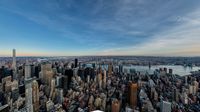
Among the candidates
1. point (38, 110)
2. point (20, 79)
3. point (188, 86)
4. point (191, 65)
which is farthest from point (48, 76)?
point (191, 65)

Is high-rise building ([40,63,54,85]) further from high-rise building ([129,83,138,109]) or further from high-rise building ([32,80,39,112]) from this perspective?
high-rise building ([129,83,138,109])

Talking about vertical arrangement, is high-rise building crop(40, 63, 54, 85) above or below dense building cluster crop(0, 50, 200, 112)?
above

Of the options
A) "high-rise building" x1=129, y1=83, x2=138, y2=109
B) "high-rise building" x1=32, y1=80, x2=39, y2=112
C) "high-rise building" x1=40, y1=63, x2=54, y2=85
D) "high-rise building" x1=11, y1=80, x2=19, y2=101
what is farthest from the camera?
"high-rise building" x1=40, y1=63, x2=54, y2=85

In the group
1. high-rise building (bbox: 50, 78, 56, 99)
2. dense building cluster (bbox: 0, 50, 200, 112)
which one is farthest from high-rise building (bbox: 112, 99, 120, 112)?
high-rise building (bbox: 50, 78, 56, 99)

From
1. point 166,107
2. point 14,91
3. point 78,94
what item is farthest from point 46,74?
point 166,107

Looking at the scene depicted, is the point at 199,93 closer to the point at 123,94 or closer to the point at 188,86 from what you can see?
the point at 188,86

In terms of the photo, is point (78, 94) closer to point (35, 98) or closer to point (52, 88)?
point (52, 88)

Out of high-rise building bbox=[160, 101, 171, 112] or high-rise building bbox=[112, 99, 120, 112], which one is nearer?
high-rise building bbox=[160, 101, 171, 112]

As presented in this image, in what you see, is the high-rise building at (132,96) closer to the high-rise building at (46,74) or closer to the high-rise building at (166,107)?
the high-rise building at (166,107)

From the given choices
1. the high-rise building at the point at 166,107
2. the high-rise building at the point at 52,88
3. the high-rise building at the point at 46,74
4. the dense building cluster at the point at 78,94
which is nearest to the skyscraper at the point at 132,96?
the dense building cluster at the point at 78,94
